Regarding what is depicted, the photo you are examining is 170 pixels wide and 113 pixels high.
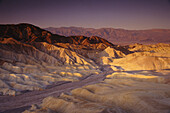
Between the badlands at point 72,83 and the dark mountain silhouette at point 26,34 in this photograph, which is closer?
the badlands at point 72,83

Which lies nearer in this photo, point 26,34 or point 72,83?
point 72,83

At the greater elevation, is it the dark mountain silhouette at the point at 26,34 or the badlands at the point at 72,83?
the dark mountain silhouette at the point at 26,34

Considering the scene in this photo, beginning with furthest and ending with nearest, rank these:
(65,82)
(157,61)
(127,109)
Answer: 1. (157,61)
2. (65,82)
3. (127,109)

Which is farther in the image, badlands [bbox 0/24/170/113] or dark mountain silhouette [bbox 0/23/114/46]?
dark mountain silhouette [bbox 0/23/114/46]

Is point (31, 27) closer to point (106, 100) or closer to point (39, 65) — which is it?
point (39, 65)

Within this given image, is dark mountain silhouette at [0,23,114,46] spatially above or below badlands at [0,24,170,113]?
above

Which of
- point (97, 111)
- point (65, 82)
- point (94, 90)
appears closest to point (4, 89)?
point (65, 82)

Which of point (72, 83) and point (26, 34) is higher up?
point (26, 34)

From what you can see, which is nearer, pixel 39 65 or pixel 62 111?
pixel 62 111
